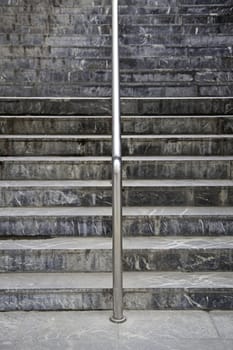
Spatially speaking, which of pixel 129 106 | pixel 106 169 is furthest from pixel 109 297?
pixel 129 106

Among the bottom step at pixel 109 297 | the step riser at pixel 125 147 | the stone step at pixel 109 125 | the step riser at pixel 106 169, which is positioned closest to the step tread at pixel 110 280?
the bottom step at pixel 109 297

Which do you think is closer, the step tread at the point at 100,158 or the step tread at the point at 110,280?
the step tread at the point at 110,280

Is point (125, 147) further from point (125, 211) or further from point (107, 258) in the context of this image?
point (107, 258)

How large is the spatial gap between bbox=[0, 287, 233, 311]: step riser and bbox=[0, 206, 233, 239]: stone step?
538 mm

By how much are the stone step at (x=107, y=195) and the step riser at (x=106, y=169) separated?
0.23m

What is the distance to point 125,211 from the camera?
10.2 feet

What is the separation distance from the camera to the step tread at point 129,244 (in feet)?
9.14

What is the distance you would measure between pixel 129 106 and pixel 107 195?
3.91 feet

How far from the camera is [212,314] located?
2.49 meters

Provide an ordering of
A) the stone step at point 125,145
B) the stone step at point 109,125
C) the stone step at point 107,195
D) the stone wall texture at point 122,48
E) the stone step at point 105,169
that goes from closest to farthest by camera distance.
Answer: the stone step at point 107,195
the stone step at point 105,169
the stone step at point 125,145
the stone step at point 109,125
the stone wall texture at point 122,48

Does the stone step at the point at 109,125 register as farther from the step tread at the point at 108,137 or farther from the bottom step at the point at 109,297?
the bottom step at the point at 109,297

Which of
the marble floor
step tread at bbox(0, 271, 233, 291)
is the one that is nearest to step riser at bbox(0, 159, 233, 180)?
step tread at bbox(0, 271, 233, 291)

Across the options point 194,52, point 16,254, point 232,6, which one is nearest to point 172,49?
point 194,52

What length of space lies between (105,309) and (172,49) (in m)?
3.46
